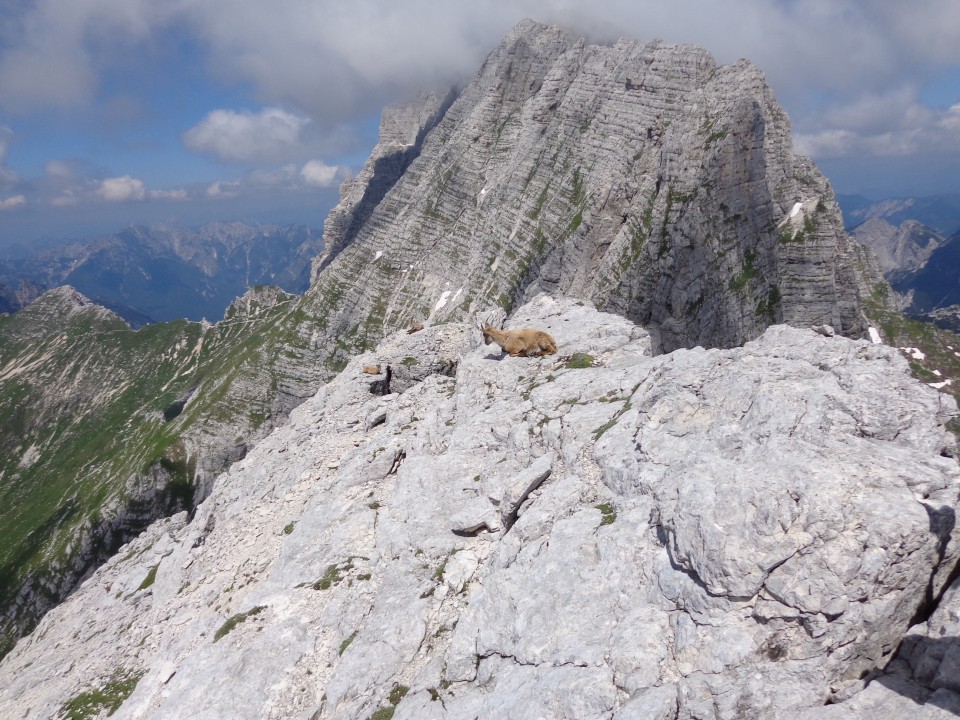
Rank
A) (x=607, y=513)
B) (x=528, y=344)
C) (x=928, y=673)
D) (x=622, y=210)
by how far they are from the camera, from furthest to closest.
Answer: (x=622, y=210) < (x=528, y=344) < (x=607, y=513) < (x=928, y=673)

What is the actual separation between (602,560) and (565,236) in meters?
81.6

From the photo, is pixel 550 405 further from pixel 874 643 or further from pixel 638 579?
pixel 874 643

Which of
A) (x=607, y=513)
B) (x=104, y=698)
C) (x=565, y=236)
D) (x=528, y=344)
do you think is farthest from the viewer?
(x=565, y=236)

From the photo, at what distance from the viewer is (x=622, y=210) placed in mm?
83750

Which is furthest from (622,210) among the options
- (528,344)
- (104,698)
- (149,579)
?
→ (104,698)

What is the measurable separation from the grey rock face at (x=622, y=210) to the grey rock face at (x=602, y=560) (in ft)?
126

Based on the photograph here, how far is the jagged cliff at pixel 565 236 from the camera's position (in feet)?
212

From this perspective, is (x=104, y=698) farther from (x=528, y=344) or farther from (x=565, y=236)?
(x=565, y=236)

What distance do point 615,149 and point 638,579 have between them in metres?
88.9

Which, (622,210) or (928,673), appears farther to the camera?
(622,210)

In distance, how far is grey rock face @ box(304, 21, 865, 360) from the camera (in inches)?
2527

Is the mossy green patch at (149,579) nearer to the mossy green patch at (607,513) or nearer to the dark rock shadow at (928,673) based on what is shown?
the mossy green patch at (607,513)

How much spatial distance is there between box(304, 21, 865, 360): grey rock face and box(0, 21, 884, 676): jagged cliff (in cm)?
27

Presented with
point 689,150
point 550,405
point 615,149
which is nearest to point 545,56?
point 615,149
